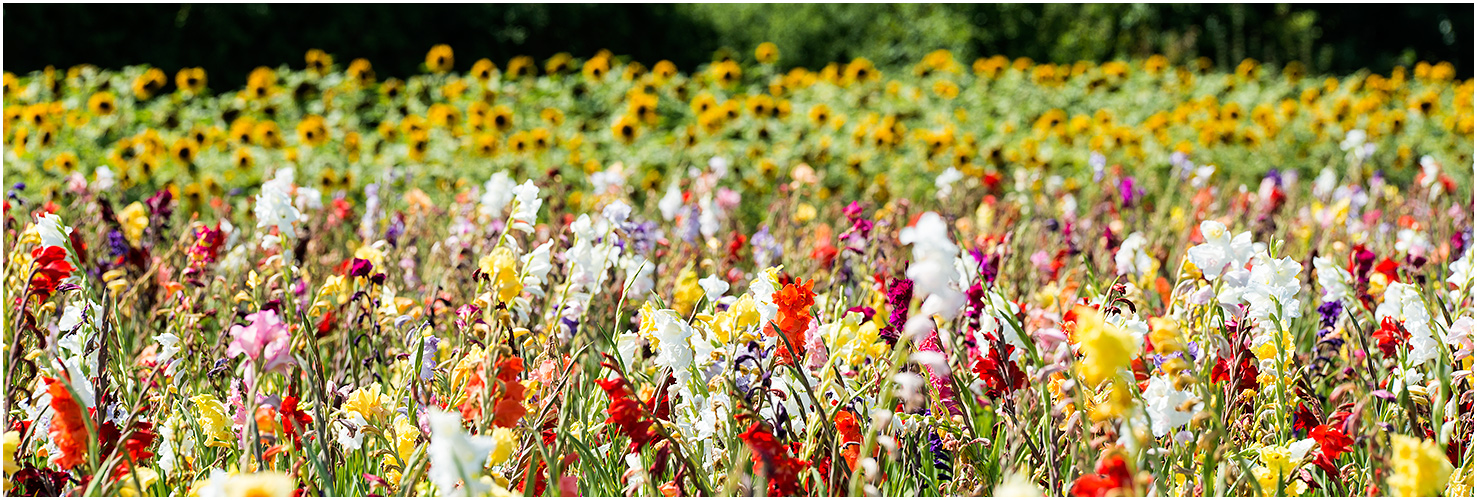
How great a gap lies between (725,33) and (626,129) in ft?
29.1

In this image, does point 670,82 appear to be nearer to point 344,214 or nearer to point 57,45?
point 344,214

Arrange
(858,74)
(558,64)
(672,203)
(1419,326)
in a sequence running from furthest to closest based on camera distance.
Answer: (858,74), (558,64), (672,203), (1419,326)

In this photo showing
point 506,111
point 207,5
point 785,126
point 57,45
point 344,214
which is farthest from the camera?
point 207,5

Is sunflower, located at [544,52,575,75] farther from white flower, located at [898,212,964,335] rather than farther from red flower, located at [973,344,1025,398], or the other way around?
white flower, located at [898,212,964,335]

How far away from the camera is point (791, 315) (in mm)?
1573

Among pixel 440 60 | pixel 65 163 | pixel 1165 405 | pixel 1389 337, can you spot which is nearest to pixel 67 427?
pixel 1165 405

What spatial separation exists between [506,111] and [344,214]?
7.93 ft

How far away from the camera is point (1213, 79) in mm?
10422

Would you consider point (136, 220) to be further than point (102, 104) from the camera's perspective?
No

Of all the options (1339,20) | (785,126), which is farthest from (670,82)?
(1339,20)

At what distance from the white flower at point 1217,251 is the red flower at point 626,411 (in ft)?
2.69

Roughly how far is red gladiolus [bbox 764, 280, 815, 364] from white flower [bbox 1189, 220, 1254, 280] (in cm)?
56

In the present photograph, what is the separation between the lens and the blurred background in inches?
417

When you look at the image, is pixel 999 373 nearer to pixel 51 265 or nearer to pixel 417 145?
pixel 51 265
